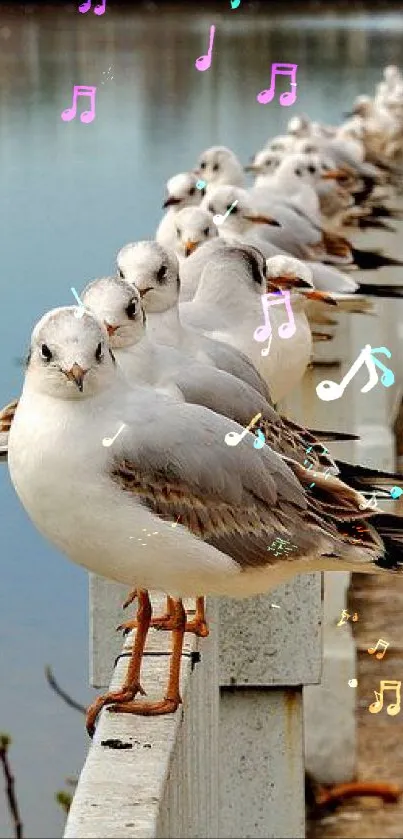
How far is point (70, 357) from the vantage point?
2904 mm

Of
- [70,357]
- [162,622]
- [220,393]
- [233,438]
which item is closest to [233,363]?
[220,393]

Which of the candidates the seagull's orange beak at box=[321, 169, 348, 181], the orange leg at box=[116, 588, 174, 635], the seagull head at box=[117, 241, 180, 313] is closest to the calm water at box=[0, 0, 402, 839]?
the seagull head at box=[117, 241, 180, 313]

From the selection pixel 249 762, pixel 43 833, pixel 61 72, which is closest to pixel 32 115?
pixel 61 72

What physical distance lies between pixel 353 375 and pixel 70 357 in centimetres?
330

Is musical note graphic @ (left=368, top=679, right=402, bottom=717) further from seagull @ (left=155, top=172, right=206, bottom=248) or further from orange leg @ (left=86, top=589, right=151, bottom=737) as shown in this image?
seagull @ (left=155, top=172, right=206, bottom=248)

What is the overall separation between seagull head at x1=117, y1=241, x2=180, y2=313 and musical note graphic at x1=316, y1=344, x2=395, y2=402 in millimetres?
575

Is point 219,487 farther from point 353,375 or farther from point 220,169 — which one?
point 220,169

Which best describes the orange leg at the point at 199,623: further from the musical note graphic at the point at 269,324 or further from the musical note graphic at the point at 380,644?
the musical note graphic at the point at 380,644

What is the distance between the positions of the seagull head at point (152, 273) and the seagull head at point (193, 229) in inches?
67.2

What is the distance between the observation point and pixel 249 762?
160 inches

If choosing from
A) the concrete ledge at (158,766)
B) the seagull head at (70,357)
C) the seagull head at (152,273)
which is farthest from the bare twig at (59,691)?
the seagull head at (70,357)

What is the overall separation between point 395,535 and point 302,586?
2.21 feet

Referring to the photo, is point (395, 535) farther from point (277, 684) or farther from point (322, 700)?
point (322, 700)

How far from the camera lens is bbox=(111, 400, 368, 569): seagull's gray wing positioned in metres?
3.00
